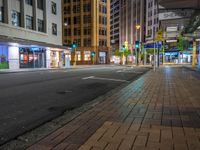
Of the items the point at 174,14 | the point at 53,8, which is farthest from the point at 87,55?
the point at 174,14

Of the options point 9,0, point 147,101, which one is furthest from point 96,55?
point 147,101

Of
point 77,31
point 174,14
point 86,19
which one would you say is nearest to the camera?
point 174,14

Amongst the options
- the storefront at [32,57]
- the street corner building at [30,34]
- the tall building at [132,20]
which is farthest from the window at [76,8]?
the storefront at [32,57]

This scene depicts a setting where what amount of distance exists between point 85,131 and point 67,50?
42.5 metres

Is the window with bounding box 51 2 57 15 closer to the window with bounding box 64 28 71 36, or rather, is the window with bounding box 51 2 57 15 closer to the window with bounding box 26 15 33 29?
the window with bounding box 26 15 33 29

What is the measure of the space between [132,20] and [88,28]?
32235mm

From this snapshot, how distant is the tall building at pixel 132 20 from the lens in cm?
9044

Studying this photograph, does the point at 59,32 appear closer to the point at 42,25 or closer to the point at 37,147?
the point at 42,25

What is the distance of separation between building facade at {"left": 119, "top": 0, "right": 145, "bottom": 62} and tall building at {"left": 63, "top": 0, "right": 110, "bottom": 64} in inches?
659

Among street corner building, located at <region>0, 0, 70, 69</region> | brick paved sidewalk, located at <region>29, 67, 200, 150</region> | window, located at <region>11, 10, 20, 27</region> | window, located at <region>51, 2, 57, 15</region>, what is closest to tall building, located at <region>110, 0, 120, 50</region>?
window, located at <region>51, 2, 57, 15</region>

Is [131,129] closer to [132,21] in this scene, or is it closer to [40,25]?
[40,25]

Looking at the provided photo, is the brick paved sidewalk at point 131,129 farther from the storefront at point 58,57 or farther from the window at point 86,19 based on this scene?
the window at point 86,19

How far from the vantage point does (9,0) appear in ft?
102

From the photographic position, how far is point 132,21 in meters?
99.1
